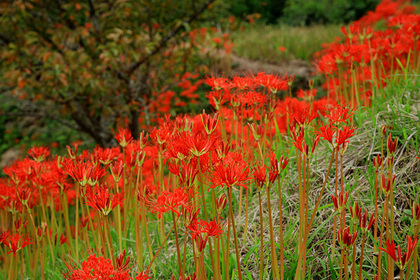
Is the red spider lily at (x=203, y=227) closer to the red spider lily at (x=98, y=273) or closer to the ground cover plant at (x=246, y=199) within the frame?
the ground cover plant at (x=246, y=199)

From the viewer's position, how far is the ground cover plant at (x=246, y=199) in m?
1.13

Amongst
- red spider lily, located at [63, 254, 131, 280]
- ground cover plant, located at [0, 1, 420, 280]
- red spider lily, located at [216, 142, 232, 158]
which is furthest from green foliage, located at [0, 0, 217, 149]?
red spider lily, located at [63, 254, 131, 280]

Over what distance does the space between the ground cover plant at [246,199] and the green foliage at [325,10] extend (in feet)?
51.0

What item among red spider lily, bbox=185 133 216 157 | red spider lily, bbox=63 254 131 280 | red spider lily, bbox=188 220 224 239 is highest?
red spider lily, bbox=185 133 216 157

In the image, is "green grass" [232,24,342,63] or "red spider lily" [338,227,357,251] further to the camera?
"green grass" [232,24,342,63]

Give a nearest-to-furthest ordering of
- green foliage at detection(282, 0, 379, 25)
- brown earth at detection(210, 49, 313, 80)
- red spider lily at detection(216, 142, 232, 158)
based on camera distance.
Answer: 1. red spider lily at detection(216, 142, 232, 158)
2. brown earth at detection(210, 49, 313, 80)
3. green foliage at detection(282, 0, 379, 25)

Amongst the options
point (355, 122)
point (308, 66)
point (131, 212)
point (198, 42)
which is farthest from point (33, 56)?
point (308, 66)

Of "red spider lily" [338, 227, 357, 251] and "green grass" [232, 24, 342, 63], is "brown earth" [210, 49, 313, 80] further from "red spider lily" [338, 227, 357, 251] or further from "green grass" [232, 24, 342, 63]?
"red spider lily" [338, 227, 357, 251]

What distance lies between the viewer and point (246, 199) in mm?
1597

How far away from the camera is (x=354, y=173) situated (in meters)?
1.90

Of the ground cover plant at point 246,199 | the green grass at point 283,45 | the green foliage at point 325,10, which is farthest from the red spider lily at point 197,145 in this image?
the green foliage at point 325,10

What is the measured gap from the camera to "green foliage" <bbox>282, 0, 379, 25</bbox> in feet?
54.4

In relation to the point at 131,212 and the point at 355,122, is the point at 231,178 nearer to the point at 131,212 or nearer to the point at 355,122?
the point at 131,212

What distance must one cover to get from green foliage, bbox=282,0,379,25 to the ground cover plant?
15.5 m
